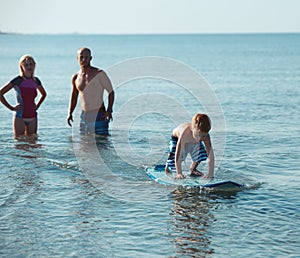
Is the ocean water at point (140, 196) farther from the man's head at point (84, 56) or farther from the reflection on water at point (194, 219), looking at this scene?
the man's head at point (84, 56)

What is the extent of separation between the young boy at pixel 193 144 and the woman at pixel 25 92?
15.0ft

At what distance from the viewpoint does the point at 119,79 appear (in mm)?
36781

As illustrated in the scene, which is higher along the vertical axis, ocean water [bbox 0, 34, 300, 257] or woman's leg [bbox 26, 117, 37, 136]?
woman's leg [bbox 26, 117, 37, 136]

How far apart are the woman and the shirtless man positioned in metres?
0.95

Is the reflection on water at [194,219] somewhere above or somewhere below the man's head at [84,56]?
below

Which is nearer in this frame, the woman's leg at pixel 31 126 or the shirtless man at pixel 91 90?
the shirtless man at pixel 91 90

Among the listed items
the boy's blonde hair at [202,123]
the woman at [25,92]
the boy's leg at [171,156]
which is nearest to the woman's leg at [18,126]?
the woman at [25,92]

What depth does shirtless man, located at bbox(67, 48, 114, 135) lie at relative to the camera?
45.1 ft

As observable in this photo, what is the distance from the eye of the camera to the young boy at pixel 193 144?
32.3 ft

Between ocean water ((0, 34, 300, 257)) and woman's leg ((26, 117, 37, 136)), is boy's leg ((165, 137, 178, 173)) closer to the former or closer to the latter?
ocean water ((0, 34, 300, 257))

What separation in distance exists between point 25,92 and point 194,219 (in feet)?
21.4

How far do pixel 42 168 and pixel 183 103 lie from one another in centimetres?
1308

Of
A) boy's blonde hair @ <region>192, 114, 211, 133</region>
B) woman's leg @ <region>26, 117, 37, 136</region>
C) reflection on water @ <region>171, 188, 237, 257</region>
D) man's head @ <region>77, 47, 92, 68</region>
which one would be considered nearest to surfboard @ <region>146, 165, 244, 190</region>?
reflection on water @ <region>171, 188, 237, 257</region>

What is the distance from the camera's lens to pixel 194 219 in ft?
29.4
